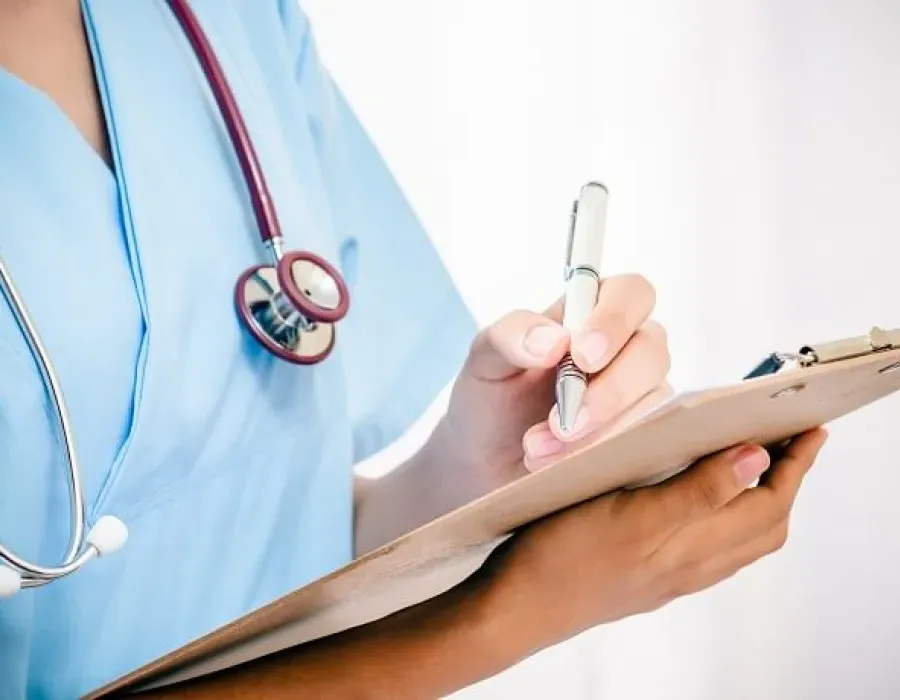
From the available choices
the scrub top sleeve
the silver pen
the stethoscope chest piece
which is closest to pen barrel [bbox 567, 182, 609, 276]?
the silver pen

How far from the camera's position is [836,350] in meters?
0.33

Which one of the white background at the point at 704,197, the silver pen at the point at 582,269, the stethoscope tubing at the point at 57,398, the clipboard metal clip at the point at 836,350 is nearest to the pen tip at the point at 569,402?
the silver pen at the point at 582,269

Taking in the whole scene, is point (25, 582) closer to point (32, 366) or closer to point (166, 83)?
point (32, 366)

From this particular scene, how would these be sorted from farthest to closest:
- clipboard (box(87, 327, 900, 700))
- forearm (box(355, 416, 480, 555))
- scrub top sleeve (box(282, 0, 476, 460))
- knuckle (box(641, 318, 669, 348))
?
1. scrub top sleeve (box(282, 0, 476, 460))
2. forearm (box(355, 416, 480, 555))
3. knuckle (box(641, 318, 669, 348))
4. clipboard (box(87, 327, 900, 700))

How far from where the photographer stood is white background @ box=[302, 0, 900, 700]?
2.59ft

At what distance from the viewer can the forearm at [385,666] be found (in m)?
0.40

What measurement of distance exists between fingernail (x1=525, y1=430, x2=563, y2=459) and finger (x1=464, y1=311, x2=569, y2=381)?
4 centimetres

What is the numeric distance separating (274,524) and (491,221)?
0.37 m

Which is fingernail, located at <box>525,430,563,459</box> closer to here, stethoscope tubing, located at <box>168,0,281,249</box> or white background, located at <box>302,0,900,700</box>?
stethoscope tubing, located at <box>168,0,281,249</box>

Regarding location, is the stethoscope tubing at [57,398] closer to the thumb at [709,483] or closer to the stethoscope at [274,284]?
the stethoscope at [274,284]

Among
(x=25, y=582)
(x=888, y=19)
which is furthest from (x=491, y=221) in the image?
(x=25, y=582)

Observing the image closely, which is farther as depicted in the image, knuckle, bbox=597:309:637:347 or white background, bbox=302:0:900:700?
white background, bbox=302:0:900:700

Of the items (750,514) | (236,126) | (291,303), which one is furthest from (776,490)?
(236,126)

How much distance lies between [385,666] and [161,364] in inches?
7.9
